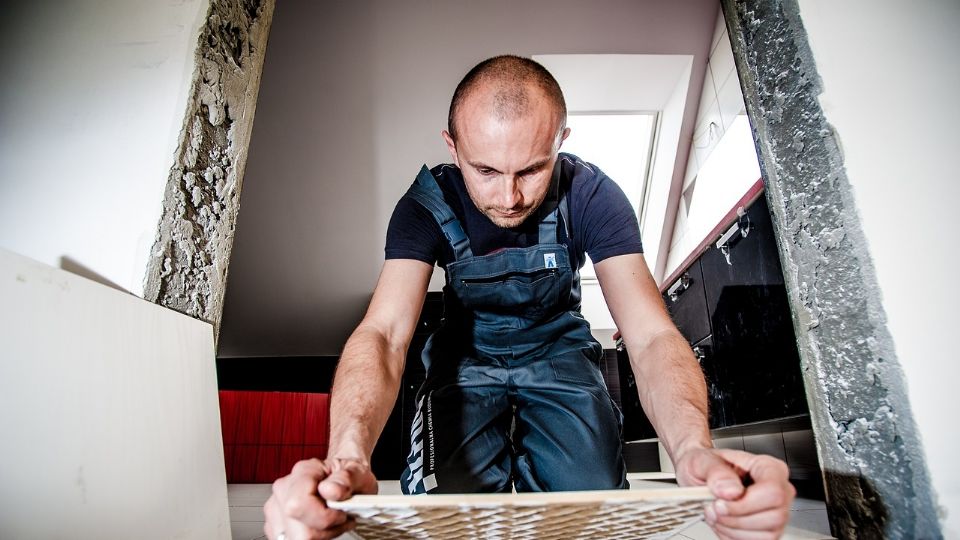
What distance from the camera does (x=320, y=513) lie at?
1.61 ft

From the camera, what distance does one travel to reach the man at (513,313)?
981mm

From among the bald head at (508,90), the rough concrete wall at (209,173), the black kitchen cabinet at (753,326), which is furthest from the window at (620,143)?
the rough concrete wall at (209,173)

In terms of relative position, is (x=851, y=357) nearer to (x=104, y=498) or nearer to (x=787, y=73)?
(x=787, y=73)

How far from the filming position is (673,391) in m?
0.84

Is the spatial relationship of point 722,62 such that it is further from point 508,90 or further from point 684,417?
point 684,417

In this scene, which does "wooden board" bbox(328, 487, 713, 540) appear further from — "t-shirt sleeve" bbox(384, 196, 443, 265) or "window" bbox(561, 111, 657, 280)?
"window" bbox(561, 111, 657, 280)

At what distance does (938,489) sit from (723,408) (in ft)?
3.67

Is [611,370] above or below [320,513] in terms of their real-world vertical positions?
above

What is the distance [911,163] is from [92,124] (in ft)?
4.70

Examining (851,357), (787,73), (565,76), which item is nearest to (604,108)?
(565,76)

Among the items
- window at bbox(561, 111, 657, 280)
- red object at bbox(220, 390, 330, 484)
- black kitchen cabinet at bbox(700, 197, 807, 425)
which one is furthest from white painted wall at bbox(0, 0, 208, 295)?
red object at bbox(220, 390, 330, 484)

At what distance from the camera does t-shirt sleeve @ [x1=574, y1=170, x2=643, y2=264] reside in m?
1.14

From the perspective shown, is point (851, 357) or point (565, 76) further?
point (565, 76)

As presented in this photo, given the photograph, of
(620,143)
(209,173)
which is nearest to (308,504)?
(209,173)
